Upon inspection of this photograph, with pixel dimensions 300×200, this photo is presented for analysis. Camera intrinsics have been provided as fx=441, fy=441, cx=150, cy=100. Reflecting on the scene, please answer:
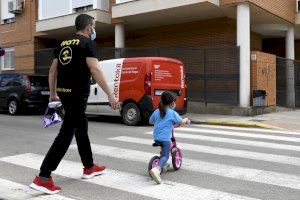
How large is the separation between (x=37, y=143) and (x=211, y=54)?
30.0ft

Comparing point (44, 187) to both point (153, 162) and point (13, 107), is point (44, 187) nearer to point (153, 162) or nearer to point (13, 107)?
point (153, 162)

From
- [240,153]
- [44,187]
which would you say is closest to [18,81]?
[240,153]

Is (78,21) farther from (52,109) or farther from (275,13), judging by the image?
(275,13)

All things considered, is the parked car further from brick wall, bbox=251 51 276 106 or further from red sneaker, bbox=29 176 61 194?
red sneaker, bbox=29 176 61 194

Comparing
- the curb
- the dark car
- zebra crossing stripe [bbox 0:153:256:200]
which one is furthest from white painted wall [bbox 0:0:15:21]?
zebra crossing stripe [bbox 0:153:256:200]

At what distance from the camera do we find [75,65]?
16.8ft

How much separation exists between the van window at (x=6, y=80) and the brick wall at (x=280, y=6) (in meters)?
8.59

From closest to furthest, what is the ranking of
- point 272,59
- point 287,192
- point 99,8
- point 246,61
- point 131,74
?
1. point 287,192
2. point 131,74
3. point 246,61
4. point 272,59
5. point 99,8

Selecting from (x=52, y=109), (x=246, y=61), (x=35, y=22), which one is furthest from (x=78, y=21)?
(x=35, y=22)

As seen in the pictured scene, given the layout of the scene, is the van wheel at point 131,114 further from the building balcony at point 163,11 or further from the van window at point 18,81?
the van window at point 18,81

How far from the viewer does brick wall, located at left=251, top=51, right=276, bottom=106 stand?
1584cm

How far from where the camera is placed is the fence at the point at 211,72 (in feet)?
52.1

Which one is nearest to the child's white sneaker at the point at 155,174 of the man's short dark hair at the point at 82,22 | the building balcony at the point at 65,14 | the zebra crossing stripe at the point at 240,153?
the man's short dark hair at the point at 82,22

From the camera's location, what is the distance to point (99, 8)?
19594mm
